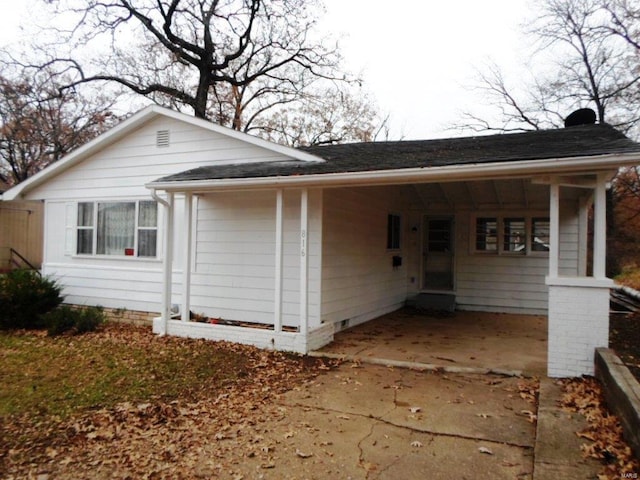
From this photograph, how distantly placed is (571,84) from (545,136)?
654 inches

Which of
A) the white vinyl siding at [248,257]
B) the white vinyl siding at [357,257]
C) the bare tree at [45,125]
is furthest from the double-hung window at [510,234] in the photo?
the bare tree at [45,125]

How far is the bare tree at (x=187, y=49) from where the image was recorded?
1836cm

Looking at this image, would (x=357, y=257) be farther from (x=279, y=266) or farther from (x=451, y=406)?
(x=451, y=406)

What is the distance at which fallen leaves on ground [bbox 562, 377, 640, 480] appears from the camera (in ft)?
9.21

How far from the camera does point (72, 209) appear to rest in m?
9.27

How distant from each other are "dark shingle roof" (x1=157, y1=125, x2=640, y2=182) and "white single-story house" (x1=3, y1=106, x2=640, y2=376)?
0.04m

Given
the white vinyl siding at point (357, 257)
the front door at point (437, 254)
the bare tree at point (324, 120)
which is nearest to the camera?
the white vinyl siding at point (357, 257)

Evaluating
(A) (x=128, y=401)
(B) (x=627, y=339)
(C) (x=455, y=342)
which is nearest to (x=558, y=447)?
(C) (x=455, y=342)

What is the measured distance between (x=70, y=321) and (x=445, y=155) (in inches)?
281

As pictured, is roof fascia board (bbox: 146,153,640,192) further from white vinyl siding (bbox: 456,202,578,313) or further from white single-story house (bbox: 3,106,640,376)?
white vinyl siding (bbox: 456,202,578,313)

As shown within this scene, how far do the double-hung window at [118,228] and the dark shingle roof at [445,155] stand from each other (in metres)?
1.78

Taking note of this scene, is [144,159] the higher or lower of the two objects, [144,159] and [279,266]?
the higher

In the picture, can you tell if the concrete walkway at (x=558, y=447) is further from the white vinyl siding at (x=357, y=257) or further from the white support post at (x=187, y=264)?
the white support post at (x=187, y=264)

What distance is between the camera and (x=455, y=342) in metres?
6.83
